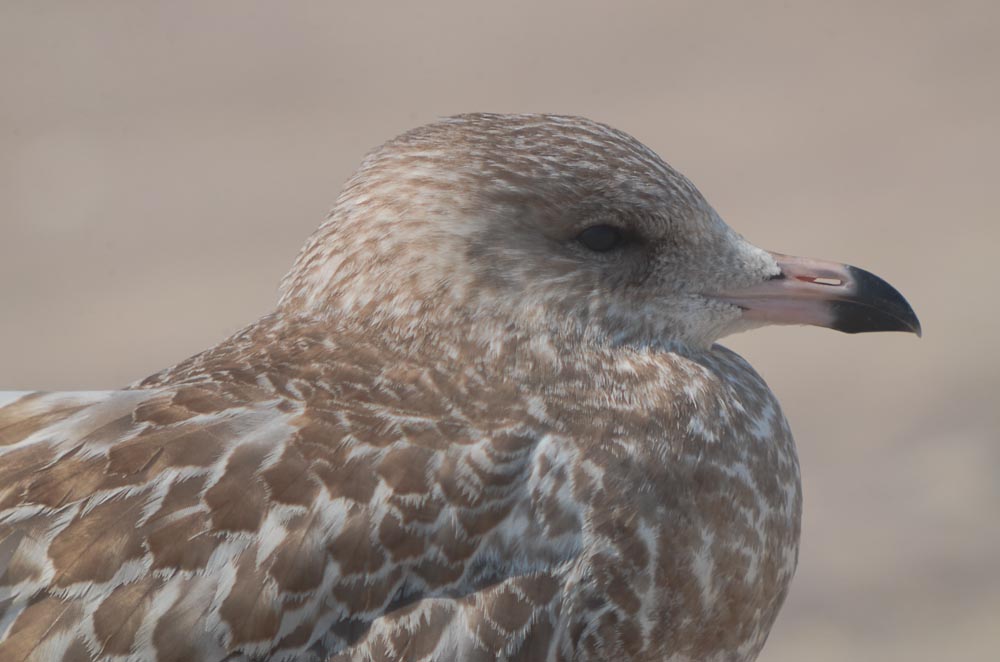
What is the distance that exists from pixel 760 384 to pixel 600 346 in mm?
551

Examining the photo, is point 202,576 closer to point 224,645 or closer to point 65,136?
point 224,645

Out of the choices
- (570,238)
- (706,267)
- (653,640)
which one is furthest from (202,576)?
(706,267)

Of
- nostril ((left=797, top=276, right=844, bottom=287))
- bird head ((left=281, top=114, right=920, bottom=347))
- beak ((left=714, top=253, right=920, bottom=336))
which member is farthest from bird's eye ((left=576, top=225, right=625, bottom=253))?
nostril ((left=797, top=276, right=844, bottom=287))

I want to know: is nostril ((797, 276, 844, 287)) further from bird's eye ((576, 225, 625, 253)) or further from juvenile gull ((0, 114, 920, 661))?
bird's eye ((576, 225, 625, 253))

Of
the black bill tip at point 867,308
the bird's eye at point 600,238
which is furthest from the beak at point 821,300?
the bird's eye at point 600,238

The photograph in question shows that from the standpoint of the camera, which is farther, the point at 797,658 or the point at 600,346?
the point at 797,658

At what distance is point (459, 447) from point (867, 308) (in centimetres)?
119

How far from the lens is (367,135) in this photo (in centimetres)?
1379

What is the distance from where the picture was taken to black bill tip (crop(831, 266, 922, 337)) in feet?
12.3

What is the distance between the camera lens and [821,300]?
3758 mm

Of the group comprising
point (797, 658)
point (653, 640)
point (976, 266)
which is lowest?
point (797, 658)

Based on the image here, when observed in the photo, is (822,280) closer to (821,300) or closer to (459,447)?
(821,300)

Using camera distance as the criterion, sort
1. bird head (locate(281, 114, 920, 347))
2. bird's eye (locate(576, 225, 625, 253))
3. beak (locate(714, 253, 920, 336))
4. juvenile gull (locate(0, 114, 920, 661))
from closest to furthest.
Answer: juvenile gull (locate(0, 114, 920, 661))
bird head (locate(281, 114, 920, 347))
bird's eye (locate(576, 225, 625, 253))
beak (locate(714, 253, 920, 336))

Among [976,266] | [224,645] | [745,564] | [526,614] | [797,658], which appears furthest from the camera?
[976,266]
